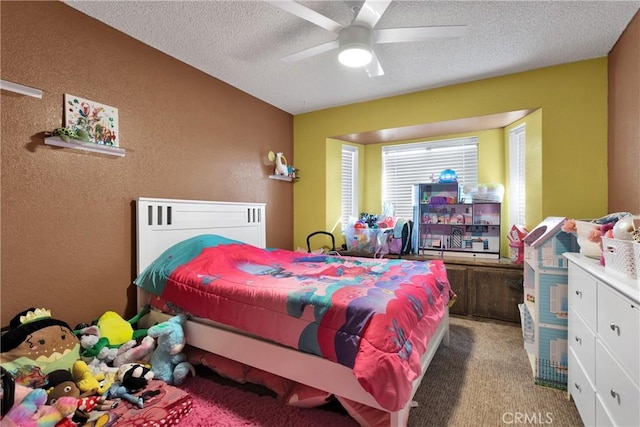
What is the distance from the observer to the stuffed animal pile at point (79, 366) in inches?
54.9

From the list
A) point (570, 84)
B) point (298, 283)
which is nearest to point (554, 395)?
point (298, 283)

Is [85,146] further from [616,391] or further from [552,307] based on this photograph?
[552,307]

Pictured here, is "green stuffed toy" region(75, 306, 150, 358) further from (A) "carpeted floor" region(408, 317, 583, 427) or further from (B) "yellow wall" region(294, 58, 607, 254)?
(B) "yellow wall" region(294, 58, 607, 254)

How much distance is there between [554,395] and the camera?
5.91ft

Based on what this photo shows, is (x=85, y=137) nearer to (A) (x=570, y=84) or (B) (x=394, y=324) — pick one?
(B) (x=394, y=324)

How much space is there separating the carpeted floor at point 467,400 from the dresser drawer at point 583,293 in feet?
2.00

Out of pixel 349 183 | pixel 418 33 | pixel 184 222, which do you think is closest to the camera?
pixel 418 33

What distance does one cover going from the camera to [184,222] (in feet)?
8.84

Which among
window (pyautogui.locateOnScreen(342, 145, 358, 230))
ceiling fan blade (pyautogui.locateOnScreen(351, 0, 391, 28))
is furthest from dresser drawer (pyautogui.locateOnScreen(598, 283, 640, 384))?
window (pyautogui.locateOnScreen(342, 145, 358, 230))

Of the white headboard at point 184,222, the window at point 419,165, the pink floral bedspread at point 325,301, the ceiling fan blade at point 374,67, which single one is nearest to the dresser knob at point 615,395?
the pink floral bedspread at point 325,301

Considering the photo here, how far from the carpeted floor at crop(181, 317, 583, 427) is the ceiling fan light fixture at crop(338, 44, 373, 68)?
2277mm

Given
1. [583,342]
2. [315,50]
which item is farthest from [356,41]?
[583,342]

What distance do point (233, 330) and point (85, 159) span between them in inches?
63.9

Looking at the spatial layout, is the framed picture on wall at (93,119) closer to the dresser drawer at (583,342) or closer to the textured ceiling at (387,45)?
the textured ceiling at (387,45)
